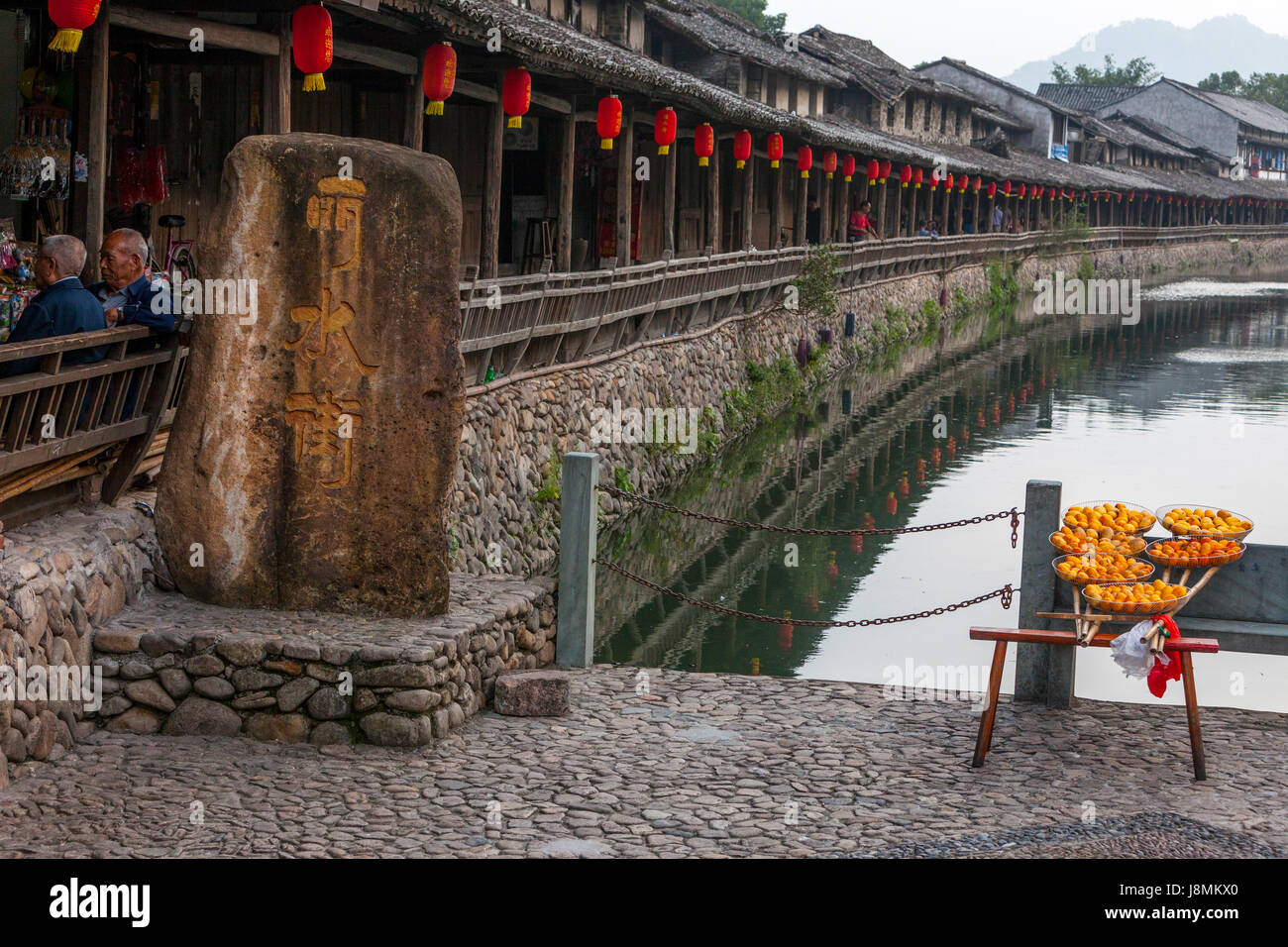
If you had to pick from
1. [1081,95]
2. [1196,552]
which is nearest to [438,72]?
[1196,552]

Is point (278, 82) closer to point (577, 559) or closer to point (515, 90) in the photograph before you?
point (515, 90)

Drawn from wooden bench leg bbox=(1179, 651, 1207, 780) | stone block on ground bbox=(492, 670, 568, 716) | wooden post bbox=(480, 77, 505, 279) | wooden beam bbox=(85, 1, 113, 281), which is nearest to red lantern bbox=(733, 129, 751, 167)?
wooden post bbox=(480, 77, 505, 279)

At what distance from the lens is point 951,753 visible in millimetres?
7500

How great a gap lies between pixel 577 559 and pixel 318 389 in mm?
2089

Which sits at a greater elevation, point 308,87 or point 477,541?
point 308,87

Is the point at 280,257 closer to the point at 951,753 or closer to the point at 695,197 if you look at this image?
the point at 951,753

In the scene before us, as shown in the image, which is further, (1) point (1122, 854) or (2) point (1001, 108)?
(2) point (1001, 108)

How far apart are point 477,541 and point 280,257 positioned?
5.13 metres

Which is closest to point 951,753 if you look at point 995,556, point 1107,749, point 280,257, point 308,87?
point 1107,749

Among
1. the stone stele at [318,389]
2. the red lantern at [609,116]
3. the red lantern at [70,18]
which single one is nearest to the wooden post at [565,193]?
the red lantern at [609,116]

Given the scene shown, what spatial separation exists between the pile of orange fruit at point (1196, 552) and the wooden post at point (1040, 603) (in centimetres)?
56

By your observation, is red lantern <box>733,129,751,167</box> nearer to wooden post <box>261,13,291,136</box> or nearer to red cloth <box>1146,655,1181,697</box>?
wooden post <box>261,13,291,136</box>

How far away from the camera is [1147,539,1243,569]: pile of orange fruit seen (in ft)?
25.3

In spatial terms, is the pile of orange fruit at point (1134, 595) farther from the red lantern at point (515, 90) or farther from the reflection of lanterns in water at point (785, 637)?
the red lantern at point (515, 90)
